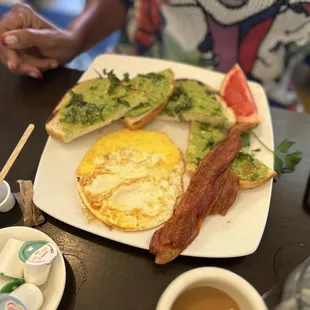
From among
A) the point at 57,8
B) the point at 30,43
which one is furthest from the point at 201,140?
the point at 57,8

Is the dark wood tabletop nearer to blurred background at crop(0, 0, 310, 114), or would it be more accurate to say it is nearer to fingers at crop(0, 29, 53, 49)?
fingers at crop(0, 29, 53, 49)

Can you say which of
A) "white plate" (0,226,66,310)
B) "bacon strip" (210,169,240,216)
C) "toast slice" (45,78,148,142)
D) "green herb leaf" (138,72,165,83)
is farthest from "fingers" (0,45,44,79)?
"bacon strip" (210,169,240,216)

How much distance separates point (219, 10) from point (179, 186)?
1036 millimetres

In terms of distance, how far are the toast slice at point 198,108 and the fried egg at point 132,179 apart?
5.2 inches

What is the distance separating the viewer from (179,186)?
1.46 meters

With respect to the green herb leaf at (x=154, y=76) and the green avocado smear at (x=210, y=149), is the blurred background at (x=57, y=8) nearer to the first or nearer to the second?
the green herb leaf at (x=154, y=76)

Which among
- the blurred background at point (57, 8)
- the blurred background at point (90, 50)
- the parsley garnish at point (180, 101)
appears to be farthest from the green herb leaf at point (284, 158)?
the blurred background at point (57, 8)

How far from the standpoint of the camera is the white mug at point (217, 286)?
3.44ft

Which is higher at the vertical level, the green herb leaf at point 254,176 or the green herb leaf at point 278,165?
the green herb leaf at point 254,176

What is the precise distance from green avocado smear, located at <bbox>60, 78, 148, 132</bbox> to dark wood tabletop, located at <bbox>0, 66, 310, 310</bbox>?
6.1 inches

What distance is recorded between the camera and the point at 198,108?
169 cm

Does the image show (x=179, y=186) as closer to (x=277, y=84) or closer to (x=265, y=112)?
(x=265, y=112)

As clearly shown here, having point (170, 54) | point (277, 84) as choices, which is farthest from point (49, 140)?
point (277, 84)

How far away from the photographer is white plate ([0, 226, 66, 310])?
3.74 ft
